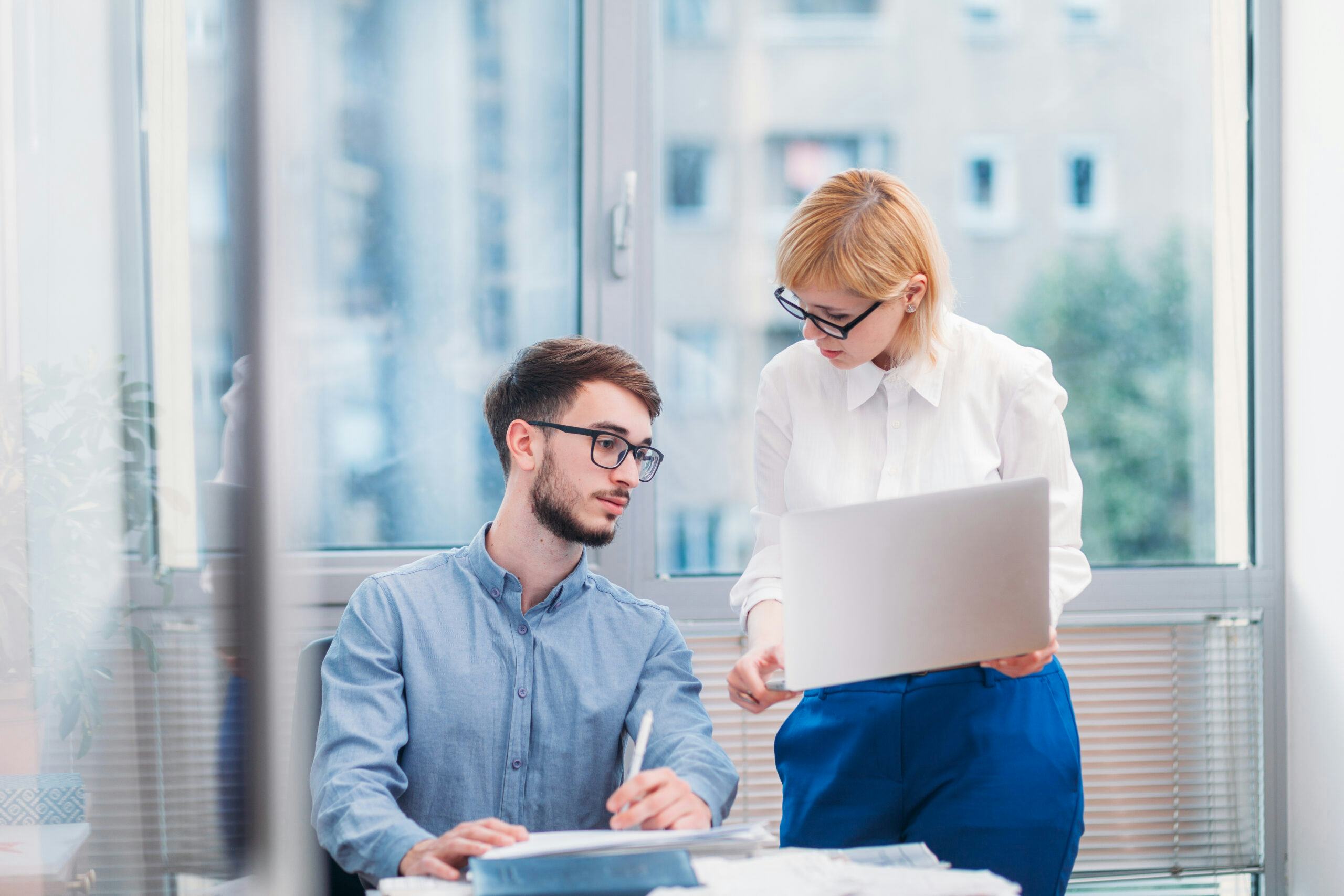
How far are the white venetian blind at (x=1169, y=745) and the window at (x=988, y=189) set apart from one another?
39.8 inches

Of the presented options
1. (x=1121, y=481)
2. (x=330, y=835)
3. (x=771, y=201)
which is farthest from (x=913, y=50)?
(x=330, y=835)

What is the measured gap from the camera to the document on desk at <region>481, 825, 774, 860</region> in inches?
41.6

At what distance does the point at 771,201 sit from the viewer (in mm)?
2586

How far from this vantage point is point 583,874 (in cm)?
100

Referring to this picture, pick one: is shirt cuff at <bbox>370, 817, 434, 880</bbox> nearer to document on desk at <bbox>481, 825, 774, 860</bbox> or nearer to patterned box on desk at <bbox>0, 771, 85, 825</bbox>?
document on desk at <bbox>481, 825, 774, 860</bbox>

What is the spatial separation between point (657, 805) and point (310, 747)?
56cm

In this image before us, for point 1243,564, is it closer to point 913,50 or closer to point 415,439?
point 913,50

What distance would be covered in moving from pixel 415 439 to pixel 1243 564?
2019 millimetres

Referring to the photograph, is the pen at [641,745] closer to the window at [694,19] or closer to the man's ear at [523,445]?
the man's ear at [523,445]

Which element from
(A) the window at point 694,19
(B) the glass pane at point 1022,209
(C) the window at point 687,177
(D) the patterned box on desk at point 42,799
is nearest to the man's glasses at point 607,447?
(D) the patterned box on desk at point 42,799

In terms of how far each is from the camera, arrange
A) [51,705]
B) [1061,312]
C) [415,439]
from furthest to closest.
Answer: [1061,312] → [415,439] → [51,705]

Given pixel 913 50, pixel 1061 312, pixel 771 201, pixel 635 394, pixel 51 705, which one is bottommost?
pixel 51 705

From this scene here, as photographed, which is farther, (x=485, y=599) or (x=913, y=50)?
(x=913, y=50)

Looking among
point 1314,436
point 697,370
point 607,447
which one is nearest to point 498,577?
point 607,447
